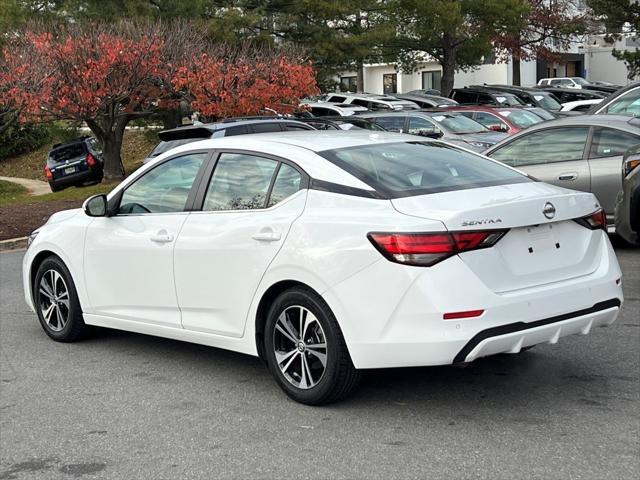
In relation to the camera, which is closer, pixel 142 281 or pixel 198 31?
pixel 142 281

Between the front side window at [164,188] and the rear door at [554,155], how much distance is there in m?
5.44

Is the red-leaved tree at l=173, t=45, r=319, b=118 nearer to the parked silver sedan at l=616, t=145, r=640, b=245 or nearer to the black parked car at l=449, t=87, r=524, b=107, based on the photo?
the black parked car at l=449, t=87, r=524, b=107

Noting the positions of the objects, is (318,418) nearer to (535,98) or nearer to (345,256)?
(345,256)

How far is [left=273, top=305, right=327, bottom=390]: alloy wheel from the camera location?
5.34m

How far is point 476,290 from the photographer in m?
4.87

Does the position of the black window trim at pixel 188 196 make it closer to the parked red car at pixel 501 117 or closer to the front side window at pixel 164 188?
the front side window at pixel 164 188

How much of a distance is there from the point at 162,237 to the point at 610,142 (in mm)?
6146

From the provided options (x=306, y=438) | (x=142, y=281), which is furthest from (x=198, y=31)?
(x=306, y=438)

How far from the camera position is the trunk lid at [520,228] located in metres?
4.94

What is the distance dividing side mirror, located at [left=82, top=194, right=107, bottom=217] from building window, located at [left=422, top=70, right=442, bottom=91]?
61630mm

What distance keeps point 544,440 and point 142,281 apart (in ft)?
9.66

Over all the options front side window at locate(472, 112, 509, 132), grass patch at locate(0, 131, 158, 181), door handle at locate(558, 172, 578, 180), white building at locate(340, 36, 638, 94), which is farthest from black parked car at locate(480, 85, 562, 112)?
white building at locate(340, 36, 638, 94)

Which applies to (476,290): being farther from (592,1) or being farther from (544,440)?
(592,1)

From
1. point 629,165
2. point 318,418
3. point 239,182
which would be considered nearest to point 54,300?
point 239,182
